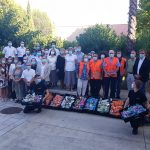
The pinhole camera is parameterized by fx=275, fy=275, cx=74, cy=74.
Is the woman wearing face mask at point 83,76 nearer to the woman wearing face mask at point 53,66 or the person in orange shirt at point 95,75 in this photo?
the person in orange shirt at point 95,75

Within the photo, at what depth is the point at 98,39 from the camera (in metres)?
15.8

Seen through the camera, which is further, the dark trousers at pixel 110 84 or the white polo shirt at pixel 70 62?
the white polo shirt at pixel 70 62

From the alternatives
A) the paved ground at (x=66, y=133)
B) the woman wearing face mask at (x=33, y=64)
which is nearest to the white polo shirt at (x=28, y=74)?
the woman wearing face mask at (x=33, y=64)

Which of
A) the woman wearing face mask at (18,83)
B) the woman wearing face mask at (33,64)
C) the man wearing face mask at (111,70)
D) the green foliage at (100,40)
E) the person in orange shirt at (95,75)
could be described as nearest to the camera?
the man wearing face mask at (111,70)

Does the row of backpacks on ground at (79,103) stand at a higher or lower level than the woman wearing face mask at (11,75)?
lower

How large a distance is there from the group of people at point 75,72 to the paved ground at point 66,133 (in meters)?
1.58

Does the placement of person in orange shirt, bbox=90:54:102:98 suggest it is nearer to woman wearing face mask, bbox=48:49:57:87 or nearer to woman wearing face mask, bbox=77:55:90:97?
woman wearing face mask, bbox=77:55:90:97

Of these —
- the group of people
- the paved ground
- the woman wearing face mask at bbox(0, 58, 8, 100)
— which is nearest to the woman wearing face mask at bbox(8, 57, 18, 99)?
the group of people

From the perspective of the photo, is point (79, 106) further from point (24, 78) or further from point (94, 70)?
point (24, 78)

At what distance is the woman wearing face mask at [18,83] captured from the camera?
1112 centimetres

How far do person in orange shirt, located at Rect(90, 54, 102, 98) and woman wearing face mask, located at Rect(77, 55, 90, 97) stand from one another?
0.20 metres

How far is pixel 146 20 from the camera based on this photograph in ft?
77.2

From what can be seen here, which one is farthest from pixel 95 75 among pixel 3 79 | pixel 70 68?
pixel 3 79

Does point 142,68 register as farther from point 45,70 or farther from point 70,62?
point 45,70
